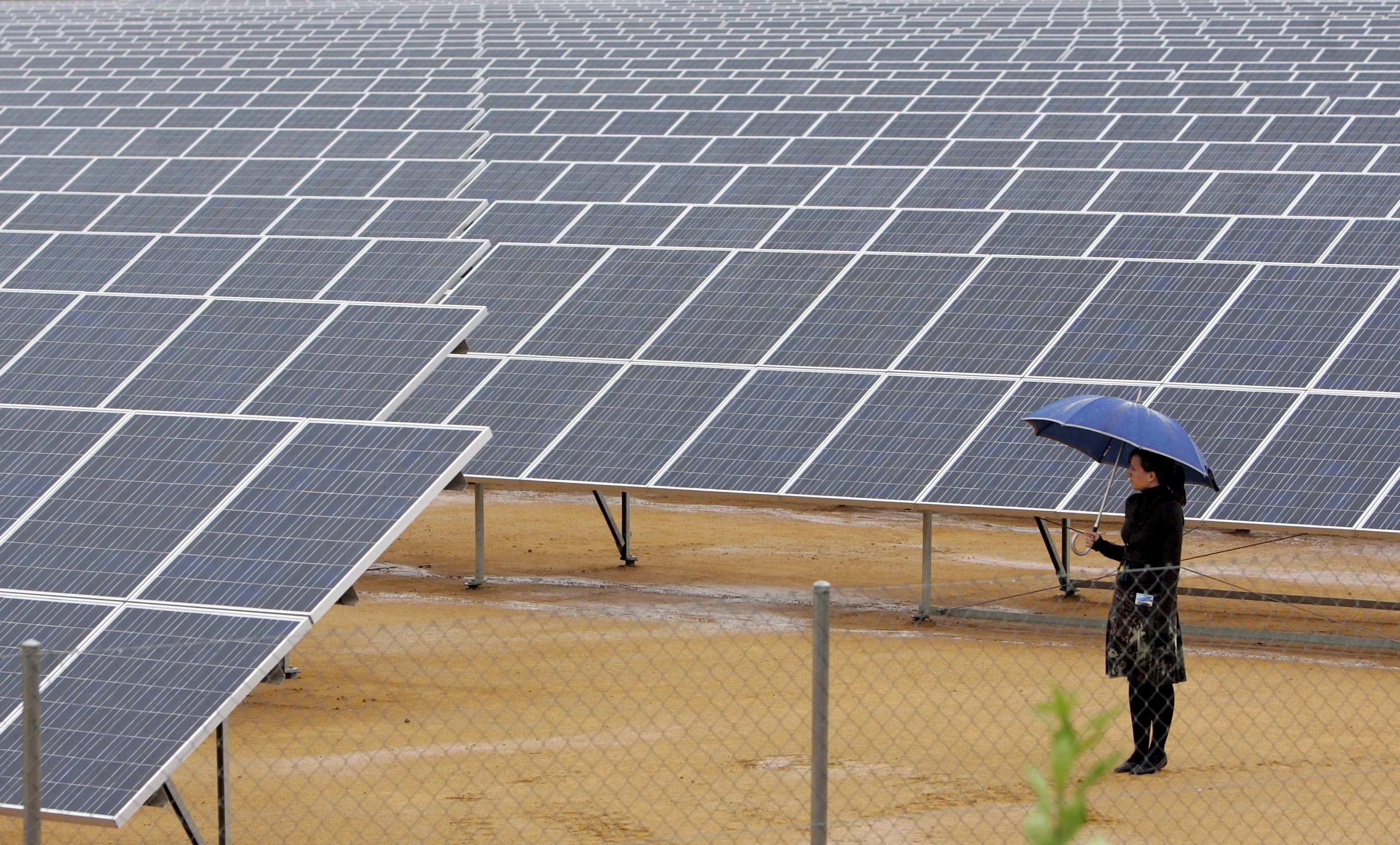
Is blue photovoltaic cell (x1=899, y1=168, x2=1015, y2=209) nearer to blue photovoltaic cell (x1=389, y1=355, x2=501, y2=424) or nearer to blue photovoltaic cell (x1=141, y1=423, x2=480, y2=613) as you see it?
blue photovoltaic cell (x1=389, y1=355, x2=501, y2=424)

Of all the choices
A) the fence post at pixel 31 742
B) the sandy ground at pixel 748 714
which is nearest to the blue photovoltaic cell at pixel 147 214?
the sandy ground at pixel 748 714

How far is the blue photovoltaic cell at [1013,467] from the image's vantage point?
13.2 meters

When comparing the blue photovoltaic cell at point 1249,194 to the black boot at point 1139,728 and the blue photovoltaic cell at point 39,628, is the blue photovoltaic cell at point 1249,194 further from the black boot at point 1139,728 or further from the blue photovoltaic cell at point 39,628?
the blue photovoltaic cell at point 39,628

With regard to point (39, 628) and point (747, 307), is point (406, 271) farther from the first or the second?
point (39, 628)

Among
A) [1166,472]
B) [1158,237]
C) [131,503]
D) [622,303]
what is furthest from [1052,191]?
[131,503]

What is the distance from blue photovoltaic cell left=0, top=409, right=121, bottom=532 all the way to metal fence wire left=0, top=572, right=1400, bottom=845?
1.86 metres

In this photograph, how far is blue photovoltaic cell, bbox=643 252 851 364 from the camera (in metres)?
15.6

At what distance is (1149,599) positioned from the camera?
9945 mm

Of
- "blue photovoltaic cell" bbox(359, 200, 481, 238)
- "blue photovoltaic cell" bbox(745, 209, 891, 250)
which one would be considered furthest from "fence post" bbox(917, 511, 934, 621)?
"blue photovoltaic cell" bbox(359, 200, 481, 238)

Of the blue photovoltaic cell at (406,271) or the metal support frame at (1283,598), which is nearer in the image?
the metal support frame at (1283,598)

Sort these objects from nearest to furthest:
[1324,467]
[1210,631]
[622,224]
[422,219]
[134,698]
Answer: [134,698]
[1324,467]
[1210,631]
[622,224]
[422,219]

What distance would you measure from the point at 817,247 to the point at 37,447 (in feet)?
31.0

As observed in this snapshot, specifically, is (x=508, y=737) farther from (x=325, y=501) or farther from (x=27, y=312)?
(x=27, y=312)

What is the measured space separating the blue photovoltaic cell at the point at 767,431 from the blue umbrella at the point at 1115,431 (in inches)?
110
